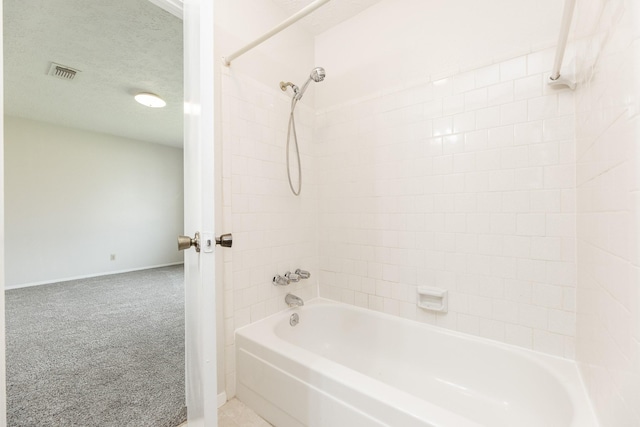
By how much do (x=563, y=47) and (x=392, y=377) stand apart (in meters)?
1.80

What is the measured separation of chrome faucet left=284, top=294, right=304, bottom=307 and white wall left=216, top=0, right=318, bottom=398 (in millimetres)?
45

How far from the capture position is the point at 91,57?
2.34m

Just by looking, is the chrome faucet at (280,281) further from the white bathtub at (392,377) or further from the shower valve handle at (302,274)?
the white bathtub at (392,377)

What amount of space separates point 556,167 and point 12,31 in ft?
12.0

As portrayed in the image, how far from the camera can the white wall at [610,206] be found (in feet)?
1.96

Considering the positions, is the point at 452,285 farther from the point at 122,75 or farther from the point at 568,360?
the point at 122,75

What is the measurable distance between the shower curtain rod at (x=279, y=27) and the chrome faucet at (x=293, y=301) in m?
1.49

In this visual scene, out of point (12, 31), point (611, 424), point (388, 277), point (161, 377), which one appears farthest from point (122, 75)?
point (611, 424)

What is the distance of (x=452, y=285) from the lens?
154cm

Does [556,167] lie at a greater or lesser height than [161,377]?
greater

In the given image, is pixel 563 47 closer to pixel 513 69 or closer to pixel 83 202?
pixel 513 69

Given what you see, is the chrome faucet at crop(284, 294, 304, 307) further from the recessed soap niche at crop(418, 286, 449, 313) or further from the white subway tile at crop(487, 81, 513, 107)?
the white subway tile at crop(487, 81, 513, 107)

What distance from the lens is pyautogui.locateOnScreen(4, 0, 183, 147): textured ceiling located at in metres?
1.86

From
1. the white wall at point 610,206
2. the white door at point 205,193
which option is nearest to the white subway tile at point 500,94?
the white wall at point 610,206
